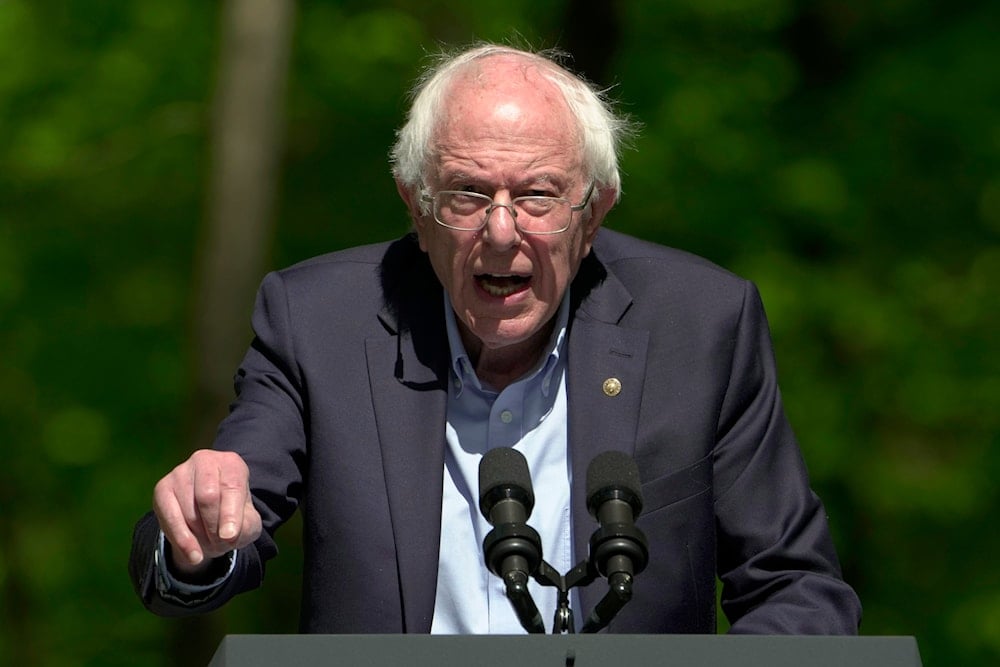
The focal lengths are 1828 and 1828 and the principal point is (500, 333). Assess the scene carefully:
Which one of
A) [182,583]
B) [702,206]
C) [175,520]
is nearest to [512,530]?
[175,520]

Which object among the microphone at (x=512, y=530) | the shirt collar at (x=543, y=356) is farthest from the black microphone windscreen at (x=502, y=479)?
the shirt collar at (x=543, y=356)

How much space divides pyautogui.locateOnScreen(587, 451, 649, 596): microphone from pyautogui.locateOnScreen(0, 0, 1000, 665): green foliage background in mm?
6628

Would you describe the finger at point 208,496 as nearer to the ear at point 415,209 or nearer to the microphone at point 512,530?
the microphone at point 512,530

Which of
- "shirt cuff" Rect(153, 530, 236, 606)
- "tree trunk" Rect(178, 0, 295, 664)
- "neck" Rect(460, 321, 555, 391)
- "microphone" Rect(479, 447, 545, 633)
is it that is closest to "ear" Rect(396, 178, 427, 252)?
"neck" Rect(460, 321, 555, 391)

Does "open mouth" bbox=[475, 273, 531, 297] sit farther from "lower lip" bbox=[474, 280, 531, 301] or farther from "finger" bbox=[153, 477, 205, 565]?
"finger" bbox=[153, 477, 205, 565]

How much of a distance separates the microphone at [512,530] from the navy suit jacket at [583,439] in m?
0.79

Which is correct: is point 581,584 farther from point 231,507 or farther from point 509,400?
point 509,400

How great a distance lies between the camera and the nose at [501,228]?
3.77 meters

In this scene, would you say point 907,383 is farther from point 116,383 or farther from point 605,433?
point 605,433

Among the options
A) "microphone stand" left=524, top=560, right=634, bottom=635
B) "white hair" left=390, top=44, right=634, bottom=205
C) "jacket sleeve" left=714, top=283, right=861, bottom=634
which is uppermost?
"white hair" left=390, top=44, right=634, bottom=205

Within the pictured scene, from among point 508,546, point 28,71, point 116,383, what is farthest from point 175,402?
point 508,546

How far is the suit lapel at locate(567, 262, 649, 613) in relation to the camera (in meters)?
3.87

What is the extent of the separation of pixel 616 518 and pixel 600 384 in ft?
3.51

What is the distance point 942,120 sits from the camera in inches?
394
